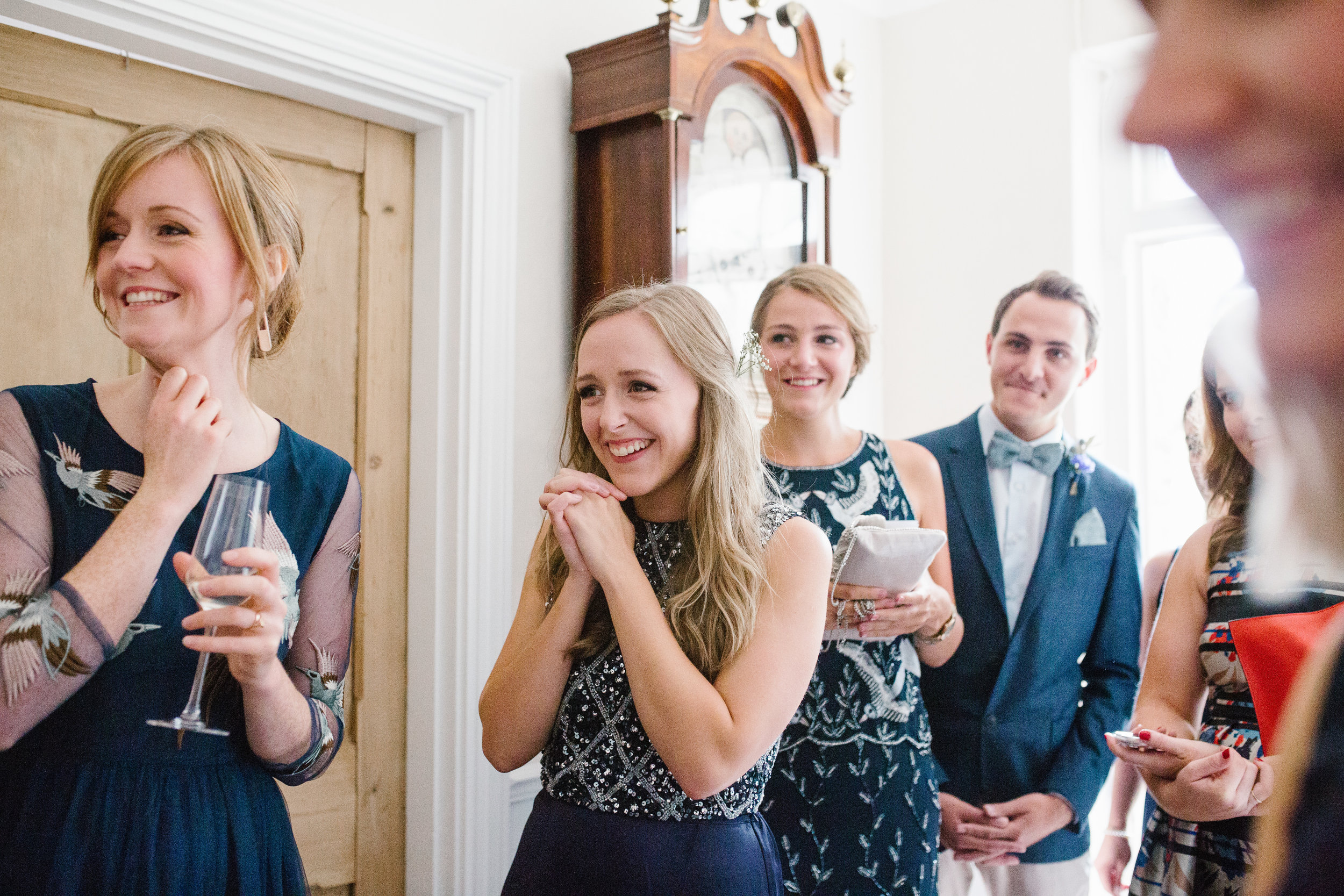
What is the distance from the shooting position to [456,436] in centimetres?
242

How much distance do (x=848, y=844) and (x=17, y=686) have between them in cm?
137

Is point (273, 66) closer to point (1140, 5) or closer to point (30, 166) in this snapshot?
point (30, 166)

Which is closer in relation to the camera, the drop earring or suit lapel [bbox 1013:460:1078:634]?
the drop earring

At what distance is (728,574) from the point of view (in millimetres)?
1357

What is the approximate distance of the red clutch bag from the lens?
1344mm

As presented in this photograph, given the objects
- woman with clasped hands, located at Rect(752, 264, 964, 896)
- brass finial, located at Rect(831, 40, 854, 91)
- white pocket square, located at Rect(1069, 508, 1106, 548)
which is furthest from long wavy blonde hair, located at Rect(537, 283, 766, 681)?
brass finial, located at Rect(831, 40, 854, 91)

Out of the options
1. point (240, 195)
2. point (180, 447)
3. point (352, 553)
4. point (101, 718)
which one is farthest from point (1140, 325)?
point (101, 718)

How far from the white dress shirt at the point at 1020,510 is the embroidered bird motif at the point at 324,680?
158cm

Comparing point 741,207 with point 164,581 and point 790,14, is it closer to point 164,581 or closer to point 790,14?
point 790,14

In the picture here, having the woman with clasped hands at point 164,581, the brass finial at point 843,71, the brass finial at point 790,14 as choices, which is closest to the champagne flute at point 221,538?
the woman with clasped hands at point 164,581

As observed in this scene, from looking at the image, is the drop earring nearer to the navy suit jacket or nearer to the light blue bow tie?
the navy suit jacket

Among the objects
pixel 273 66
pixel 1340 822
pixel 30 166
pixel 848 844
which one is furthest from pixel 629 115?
pixel 1340 822

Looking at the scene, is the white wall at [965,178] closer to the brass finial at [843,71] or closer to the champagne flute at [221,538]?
the brass finial at [843,71]

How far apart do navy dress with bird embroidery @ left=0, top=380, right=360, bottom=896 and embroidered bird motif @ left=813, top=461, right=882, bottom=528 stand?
3.43 feet
